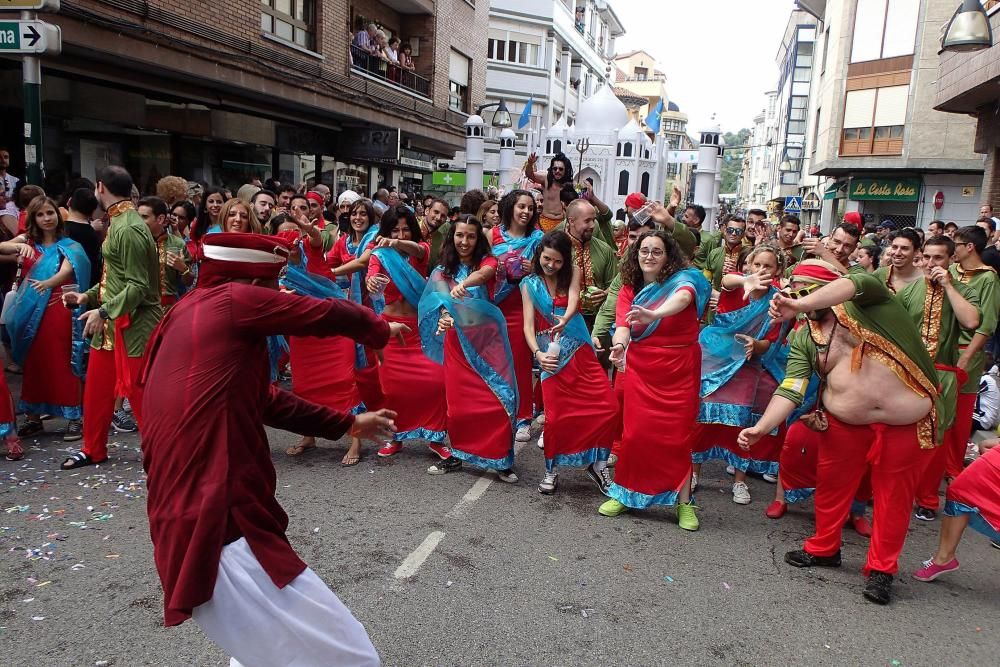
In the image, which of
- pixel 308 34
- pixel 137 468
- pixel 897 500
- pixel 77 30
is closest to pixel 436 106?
pixel 308 34

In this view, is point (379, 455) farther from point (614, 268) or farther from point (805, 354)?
point (805, 354)

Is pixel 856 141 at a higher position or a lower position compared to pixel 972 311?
higher

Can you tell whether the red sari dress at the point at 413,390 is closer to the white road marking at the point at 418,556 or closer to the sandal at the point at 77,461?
the white road marking at the point at 418,556

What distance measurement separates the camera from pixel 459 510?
15.4 ft

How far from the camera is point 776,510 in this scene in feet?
16.1

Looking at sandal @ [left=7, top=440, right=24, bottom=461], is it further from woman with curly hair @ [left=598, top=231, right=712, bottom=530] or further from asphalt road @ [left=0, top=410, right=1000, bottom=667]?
woman with curly hair @ [left=598, top=231, right=712, bottom=530]

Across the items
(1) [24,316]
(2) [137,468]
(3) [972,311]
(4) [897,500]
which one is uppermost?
(3) [972,311]

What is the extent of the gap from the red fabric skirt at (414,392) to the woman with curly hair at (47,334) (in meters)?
2.33

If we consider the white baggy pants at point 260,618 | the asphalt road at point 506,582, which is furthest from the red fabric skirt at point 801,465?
the white baggy pants at point 260,618

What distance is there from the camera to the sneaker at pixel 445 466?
5387 millimetres

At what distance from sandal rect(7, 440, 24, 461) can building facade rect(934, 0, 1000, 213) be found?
15070mm

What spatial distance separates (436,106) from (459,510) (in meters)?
18.5

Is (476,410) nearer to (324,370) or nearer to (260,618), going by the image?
(324,370)

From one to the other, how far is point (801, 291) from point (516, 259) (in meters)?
2.41
